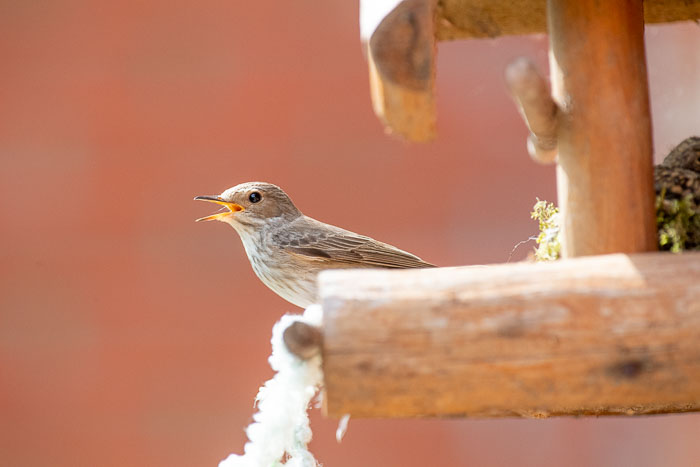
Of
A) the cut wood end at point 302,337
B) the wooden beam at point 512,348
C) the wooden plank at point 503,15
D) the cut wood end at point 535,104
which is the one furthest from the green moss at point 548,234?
the cut wood end at point 302,337

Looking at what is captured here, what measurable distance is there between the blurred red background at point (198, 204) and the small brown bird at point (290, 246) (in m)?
1.81

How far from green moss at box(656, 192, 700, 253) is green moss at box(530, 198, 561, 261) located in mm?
355

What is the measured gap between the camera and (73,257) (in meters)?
6.20

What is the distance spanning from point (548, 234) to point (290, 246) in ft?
4.97

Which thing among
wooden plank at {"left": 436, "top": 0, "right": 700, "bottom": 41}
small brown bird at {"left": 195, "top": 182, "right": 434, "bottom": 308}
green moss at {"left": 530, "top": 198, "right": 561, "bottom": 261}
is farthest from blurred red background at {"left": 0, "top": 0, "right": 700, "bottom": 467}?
green moss at {"left": 530, "top": 198, "right": 561, "bottom": 261}

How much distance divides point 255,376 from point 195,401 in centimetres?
39

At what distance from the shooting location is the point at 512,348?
212cm

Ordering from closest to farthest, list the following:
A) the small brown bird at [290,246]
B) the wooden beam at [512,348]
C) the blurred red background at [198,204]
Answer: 1. the wooden beam at [512,348]
2. the small brown bird at [290,246]
3. the blurred red background at [198,204]

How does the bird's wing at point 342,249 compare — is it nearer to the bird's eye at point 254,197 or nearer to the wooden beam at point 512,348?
the bird's eye at point 254,197

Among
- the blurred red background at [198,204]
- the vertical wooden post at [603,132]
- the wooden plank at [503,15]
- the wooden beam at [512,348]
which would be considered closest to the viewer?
the wooden beam at [512,348]

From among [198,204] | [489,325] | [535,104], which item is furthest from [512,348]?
[198,204]

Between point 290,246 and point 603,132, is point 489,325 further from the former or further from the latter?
point 290,246

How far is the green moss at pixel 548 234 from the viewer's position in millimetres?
2857

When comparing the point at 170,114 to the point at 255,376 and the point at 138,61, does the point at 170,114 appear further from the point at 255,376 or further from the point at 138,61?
the point at 255,376
